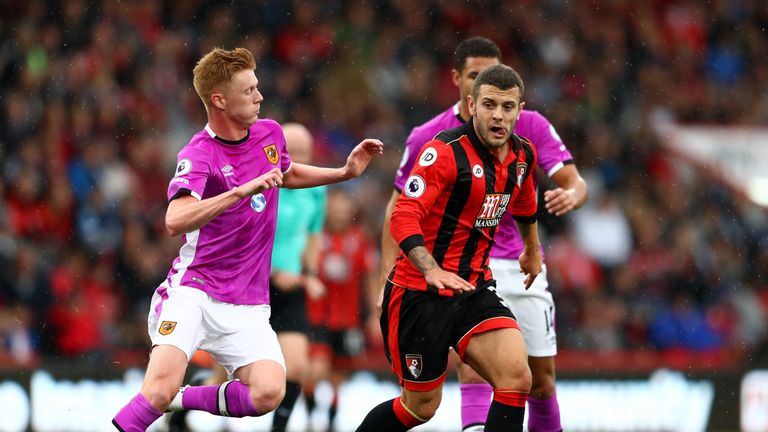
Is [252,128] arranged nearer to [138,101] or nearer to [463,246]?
[463,246]

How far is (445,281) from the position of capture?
5.98 metres

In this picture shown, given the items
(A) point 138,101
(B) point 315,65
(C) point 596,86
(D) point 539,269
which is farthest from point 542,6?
(D) point 539,269

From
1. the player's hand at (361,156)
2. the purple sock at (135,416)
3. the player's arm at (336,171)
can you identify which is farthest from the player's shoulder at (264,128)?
the purple sock at (135,416)

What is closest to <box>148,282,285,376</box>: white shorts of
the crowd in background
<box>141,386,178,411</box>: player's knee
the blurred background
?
<box>141,386,178,411</box>: player's knee

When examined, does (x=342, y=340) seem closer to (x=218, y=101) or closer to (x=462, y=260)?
(x=462, y=260)

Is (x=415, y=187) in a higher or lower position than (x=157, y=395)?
higher

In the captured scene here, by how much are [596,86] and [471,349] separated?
12.6 metres

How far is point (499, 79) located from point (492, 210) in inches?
27.5

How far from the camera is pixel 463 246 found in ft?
21.4

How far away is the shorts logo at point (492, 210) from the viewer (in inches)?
255

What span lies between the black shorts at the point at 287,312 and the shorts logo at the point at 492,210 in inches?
104

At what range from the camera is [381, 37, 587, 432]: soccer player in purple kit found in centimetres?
736

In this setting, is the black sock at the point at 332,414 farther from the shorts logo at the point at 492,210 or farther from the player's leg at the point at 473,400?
the shorts logo at the point at 492,210

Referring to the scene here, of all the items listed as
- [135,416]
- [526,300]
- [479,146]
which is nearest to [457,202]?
[479,146]
